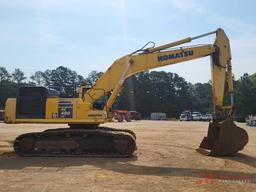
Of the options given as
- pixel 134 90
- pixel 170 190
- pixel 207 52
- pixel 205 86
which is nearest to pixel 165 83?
pixel 134 90

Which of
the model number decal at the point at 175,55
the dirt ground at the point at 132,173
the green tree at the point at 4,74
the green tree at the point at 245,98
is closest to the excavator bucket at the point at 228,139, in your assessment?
the dirt ground at the point at 132,173

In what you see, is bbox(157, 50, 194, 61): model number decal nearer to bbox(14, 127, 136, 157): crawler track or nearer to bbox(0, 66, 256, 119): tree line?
bbox(14, 127, 136, 157): crawler track

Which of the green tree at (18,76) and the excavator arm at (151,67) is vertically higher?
the green tree at (18,76)

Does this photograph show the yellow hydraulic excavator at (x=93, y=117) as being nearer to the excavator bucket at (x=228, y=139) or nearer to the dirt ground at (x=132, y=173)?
the excavator bucket at (x=228, y=139)

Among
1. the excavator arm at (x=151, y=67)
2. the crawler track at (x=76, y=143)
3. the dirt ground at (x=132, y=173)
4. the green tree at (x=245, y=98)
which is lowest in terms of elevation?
the dirt ground at (x=132, y=173)

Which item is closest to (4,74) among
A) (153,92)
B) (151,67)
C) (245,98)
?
(153,92)

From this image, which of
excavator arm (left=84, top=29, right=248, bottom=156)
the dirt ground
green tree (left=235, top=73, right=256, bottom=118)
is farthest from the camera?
green tree (left=235, top=73, right=256, bottom=118)

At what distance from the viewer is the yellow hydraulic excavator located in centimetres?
1717

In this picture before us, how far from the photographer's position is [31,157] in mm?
16688

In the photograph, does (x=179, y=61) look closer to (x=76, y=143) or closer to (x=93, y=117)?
(x=93, y=117)

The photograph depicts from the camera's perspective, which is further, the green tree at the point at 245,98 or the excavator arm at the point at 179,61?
the green tree at the point at 245,98

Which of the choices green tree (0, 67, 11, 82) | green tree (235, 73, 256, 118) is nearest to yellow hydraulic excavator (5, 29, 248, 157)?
green tree (235, 73, 256, 118)

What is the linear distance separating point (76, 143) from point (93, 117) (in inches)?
48.6

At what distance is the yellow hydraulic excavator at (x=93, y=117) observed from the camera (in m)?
17.2
